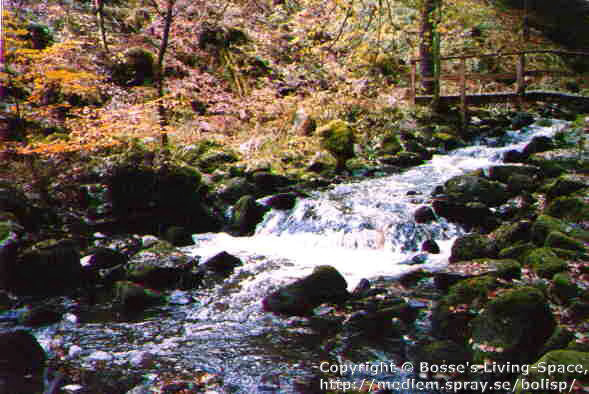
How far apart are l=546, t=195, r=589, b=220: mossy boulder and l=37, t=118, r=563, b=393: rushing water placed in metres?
1.42

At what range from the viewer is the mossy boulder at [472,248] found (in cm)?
535

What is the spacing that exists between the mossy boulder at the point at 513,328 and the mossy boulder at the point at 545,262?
42.1 inches

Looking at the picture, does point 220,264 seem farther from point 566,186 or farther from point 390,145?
point 390,145

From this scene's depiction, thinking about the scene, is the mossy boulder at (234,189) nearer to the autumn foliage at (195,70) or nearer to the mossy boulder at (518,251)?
the autumn foliage at (195,70)

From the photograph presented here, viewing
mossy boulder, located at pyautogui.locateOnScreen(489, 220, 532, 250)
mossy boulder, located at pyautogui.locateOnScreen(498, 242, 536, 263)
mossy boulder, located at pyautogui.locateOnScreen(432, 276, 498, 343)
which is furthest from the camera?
mossy boulder, located at pyautogui.locateOnScreen(489, 220, 532, 250)

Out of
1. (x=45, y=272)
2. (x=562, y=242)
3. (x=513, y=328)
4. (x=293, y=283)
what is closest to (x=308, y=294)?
(x=293, y=283)

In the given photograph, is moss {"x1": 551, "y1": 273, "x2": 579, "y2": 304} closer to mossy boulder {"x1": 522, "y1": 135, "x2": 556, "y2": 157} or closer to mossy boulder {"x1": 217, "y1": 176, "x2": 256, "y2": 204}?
mossy boulder {"x1": 217, "y1": 176, "x2": 256, "y2": 204}

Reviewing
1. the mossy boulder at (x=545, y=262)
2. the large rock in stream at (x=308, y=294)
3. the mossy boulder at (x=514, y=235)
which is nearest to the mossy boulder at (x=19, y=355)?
the large rock in stream at (x=308, y=294)

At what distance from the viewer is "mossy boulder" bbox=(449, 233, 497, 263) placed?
535 cm

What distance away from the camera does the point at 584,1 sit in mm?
22688

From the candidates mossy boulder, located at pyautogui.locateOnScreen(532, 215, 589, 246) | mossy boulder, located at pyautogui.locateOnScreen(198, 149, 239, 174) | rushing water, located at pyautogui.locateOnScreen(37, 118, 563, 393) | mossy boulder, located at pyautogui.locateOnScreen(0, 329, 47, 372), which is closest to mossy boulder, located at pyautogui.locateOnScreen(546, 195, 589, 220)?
mossy boulder, located at pyautogui.locateOnScreen(532, 215, 589, 246)

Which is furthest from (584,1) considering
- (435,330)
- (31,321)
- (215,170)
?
(31,321)

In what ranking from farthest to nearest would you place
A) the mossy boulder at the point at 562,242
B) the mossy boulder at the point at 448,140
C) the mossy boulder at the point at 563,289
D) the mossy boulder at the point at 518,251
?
the mossy boulder at the point at 448,140, the mossy boulder at the point at 518,251, the mossy boulder at the point at 562,242, the mossy boulder at the point at 563,289

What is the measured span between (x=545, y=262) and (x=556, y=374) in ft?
7.26
